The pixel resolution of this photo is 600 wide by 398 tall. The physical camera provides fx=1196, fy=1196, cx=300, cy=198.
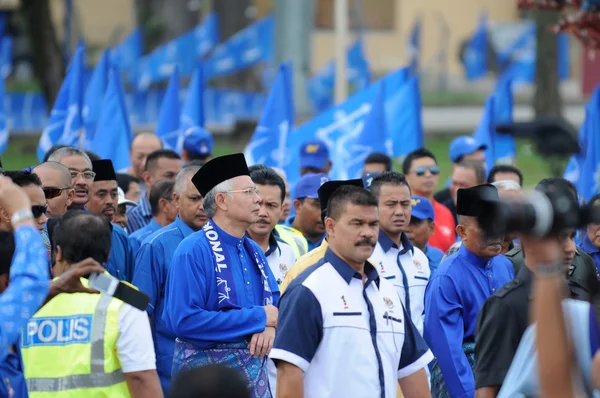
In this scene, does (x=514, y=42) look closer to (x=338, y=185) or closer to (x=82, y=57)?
(x=82, y=57)

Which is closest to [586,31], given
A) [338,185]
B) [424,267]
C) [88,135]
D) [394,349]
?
[88,135]

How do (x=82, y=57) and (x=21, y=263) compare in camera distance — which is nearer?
(x=21, y=263)

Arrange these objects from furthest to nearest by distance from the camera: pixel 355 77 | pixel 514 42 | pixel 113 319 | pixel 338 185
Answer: pixel 514 42, pixel 355 77, pixel 338 185, pixel 113 319

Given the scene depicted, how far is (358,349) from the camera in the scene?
5.81 m

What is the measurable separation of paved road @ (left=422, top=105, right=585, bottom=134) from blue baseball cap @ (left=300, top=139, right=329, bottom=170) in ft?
69.7

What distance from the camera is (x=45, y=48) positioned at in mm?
25859

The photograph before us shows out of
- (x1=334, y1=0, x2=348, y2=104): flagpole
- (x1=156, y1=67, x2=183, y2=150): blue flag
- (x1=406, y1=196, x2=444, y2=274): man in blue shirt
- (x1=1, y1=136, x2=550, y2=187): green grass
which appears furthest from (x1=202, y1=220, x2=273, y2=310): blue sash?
(x1=1, y1=136, x2=550, y2=187): green grass

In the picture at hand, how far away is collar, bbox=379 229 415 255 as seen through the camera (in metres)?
8.47

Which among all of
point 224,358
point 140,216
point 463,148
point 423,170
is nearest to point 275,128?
point 463,148

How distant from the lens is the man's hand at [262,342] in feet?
22.4

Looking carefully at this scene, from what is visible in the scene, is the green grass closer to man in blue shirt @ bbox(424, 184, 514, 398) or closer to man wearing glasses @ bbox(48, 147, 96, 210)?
man wearing glasses @ bbox(48, 147, 96, 210)

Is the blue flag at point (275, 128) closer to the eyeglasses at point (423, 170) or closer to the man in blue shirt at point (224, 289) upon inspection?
the eyeglasses at point (423, 170)

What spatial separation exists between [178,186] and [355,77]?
57.0 feet

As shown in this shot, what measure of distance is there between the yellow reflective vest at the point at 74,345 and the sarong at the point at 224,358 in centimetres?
140
